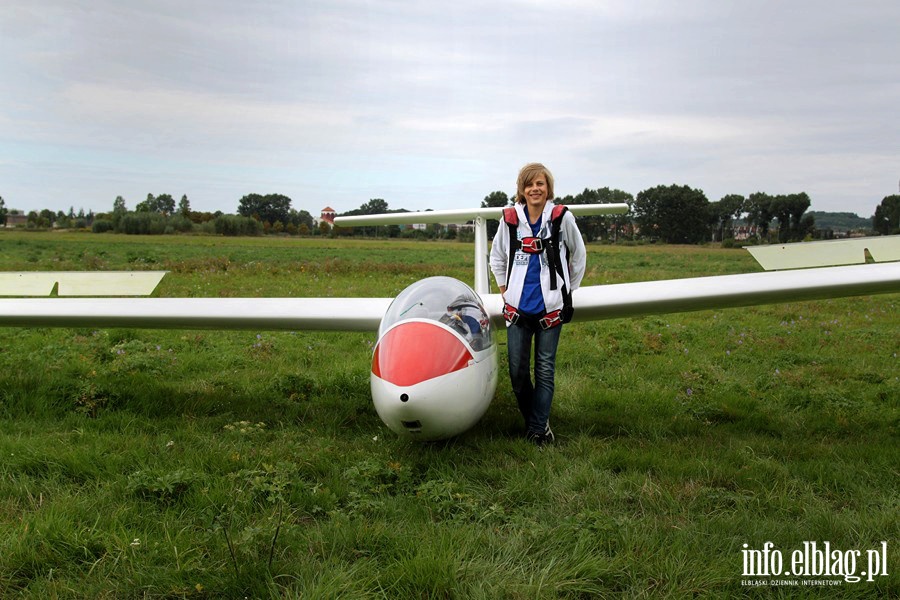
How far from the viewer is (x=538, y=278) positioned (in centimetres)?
470

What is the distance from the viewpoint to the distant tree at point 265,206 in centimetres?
5912

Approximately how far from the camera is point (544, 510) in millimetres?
3607

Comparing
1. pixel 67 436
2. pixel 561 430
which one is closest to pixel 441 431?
pixel 561 430

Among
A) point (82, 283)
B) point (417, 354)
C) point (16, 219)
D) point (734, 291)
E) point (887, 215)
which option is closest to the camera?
point (417, 354)

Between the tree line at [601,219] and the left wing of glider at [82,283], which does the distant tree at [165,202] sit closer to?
the tree line at [601,219]

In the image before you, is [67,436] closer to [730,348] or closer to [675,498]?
[675,498]

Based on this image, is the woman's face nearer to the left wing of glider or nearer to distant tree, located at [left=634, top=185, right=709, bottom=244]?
the left wing of glider

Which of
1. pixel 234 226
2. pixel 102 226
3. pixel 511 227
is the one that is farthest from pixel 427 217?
pixel 234 226

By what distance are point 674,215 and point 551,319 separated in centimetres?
5083

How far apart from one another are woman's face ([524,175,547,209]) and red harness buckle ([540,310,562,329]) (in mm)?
851

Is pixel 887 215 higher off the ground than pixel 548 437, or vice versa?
pixel 887 215

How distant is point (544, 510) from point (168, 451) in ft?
9.09

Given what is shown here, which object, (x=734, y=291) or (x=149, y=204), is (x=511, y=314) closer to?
(x=734, y=291)

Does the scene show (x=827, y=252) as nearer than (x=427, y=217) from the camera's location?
Yes
